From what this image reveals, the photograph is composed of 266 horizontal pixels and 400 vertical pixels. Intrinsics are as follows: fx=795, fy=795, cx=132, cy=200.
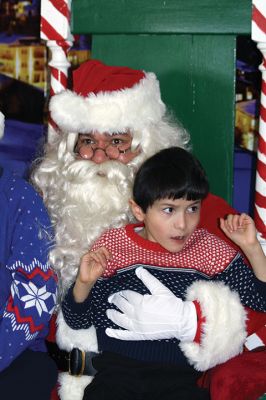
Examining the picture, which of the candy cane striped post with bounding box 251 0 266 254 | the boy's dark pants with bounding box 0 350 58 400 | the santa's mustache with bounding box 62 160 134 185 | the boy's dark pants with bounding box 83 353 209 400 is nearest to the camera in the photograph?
the boy's dark pants with bounding box 83 353 209 400

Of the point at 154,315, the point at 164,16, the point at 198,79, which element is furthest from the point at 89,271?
the point at 164,16

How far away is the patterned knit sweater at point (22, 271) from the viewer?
2.29 meters

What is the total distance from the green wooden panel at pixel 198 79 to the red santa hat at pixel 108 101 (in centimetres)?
23

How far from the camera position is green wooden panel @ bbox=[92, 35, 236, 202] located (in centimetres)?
283

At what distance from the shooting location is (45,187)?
268 cm

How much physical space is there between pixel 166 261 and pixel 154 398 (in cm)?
39

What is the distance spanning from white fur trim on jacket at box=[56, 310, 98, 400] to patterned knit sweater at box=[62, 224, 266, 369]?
0.03 meters

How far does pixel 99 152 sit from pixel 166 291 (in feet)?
1.87

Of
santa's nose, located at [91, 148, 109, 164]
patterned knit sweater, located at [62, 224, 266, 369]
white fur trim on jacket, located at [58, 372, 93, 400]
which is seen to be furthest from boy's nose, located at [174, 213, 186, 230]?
white fur trim on jacket, located at [58, 372, 93, 400]

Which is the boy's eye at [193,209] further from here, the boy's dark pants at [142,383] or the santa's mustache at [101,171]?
the boy's dark pants at [142,383]

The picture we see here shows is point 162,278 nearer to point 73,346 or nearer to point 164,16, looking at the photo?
point 73,346

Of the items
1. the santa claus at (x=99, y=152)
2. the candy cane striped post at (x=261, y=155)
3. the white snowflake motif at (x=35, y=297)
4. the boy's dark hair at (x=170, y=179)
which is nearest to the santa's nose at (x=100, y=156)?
the santa claus at (x=99, y=152)

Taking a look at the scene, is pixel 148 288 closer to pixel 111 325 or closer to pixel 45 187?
pixel 111 325

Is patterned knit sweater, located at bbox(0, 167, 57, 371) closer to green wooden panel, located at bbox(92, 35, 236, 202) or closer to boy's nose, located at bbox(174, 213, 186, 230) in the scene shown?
boy's nose, located at bbox(174, 213, 186, 230)
